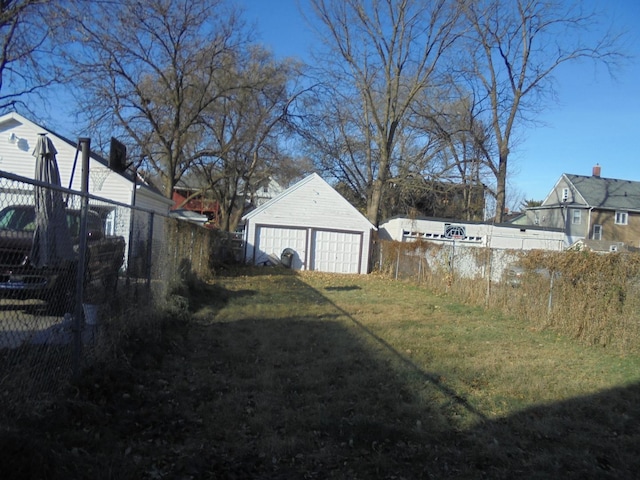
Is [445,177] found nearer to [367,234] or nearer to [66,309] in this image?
[367,234]

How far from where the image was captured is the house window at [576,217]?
44.8 m

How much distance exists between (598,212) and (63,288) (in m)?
47.9

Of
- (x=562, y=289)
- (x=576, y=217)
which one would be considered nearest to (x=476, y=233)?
(x=562, y=289)

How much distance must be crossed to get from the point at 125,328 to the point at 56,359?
171 cm

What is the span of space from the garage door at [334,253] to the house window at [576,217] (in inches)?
1115

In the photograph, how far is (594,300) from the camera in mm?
9203

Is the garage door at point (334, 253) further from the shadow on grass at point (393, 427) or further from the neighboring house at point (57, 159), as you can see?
the shadow on grass at point (393, 427)

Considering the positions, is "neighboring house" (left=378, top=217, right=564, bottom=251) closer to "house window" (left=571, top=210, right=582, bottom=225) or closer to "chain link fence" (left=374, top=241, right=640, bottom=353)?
"chain link fence" (left=374, top=241, right=640, bottom=353)

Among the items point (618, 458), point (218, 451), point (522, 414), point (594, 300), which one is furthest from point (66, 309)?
point (594, 300)

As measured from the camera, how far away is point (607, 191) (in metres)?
45.8

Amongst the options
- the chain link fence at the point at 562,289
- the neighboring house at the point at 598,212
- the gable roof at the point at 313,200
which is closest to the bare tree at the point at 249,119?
the gable roof at the point at 313,200

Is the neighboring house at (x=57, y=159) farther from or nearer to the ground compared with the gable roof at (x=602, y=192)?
nearer to the ground

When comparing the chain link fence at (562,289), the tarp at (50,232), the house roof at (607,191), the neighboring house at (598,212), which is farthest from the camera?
the house roof at (607,191)

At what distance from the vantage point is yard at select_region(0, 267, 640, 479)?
377 centimetres
